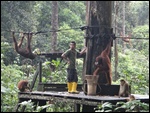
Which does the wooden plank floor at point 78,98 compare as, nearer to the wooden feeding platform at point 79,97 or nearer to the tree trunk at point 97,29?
the wooden feeding platform at point 79,97

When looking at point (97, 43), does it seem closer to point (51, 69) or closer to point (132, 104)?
point (132, 104)

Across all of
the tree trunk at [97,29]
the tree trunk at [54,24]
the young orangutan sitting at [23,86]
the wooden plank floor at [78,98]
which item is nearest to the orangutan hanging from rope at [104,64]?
the tree trunk at [97,29]

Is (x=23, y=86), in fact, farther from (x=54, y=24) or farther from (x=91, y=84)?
(x=54, y=24)

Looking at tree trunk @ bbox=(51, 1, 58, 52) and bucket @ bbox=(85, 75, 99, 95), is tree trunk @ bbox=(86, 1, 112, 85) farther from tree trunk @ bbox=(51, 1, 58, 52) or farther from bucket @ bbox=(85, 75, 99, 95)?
tree trunk @ bbox=(51, 1, 58, 52)

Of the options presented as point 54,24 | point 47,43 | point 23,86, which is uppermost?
point 54,24

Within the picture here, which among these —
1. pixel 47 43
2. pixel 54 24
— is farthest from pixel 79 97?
pixel 47 43

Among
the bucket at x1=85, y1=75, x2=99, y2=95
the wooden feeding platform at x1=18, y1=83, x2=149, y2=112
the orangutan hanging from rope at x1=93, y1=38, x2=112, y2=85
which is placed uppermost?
the orangutan hanging from rope at x1=93, y1=38, x2=112, y2=85

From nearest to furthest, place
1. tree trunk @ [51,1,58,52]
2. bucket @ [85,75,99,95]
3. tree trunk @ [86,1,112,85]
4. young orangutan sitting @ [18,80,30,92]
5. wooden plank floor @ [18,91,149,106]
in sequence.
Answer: wooden plank floor @ [18,91,149,106] < bucket @ [85,75,99,95] < tree trunk @ [86,1,112,85] < young orangutan sitting @ [18,80,30,92] < tree trunk @ [51,1,58,52]

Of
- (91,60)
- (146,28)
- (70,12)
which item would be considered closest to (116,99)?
(91,60)

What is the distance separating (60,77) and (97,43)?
16.5 ft

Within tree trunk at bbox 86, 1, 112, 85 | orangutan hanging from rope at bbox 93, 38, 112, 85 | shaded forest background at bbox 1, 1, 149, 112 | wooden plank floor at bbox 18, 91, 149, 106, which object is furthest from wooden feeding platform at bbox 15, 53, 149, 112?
shaded forest background at bbox 1, 1, 149, 112

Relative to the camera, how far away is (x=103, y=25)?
28.9 feet

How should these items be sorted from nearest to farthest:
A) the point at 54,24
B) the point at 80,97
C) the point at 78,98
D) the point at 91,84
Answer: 1. the point at 80,97
2. the point at 78,98
3. the point at 91,84
4. the point at 54,24

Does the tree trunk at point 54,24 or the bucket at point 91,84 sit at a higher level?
the tree trunk at point 54,24
